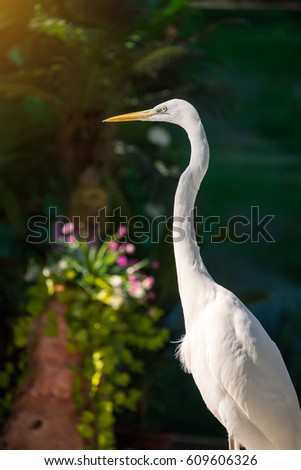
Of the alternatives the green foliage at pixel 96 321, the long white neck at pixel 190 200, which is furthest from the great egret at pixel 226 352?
the green foliage at pixel 96 321

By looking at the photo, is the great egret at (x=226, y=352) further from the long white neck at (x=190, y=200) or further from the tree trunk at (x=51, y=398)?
the tree trunk at (x=51, y=398)

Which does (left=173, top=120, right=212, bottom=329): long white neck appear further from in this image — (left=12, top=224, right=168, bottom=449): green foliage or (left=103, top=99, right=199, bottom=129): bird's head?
(left=12, top=224, right=168, bottom=449): green foliage

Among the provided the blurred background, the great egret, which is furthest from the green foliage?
the great egret

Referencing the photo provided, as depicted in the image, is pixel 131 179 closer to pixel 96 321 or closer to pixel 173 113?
pixel 96 321

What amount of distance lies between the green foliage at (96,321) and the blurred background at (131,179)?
0.03 ft

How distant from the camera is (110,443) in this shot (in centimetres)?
453

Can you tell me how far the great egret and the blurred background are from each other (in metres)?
1.39

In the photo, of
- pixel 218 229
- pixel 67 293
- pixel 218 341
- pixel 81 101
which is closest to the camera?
pixel 218 341

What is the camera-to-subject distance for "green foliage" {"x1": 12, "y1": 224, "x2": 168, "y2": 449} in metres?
4.41

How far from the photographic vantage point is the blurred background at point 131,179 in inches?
178

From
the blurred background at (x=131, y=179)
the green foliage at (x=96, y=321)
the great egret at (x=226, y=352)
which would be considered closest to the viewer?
the great egret at (x=226, y=352)

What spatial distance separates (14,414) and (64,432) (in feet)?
1.03
